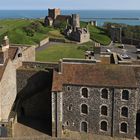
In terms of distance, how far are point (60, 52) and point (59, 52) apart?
0.32 metres

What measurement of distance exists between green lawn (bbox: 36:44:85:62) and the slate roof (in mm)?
31954

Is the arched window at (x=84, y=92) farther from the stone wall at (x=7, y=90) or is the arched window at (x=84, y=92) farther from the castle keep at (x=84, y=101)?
the stone wall at (x=7, y=90)

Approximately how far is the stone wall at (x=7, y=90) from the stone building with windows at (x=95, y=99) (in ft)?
21.0

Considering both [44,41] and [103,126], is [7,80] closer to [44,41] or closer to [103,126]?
[103,126]

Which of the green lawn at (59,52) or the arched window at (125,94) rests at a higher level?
the arched window at (125,94)

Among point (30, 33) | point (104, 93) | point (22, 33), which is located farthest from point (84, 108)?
point (30, 33)

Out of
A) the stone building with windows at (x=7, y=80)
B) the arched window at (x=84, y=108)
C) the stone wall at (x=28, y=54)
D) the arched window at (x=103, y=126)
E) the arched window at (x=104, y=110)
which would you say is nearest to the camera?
the arched window at (x=104, y=110)

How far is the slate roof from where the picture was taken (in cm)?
4028

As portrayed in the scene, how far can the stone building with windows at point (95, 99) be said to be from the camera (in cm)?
4038

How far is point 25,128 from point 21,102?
447 cm

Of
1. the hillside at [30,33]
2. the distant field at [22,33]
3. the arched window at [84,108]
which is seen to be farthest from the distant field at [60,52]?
the arched window at [84,108]

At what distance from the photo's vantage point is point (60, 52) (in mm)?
85812

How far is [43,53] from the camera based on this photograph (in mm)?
83938

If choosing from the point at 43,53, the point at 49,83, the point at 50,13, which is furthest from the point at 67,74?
the point at 50,13
